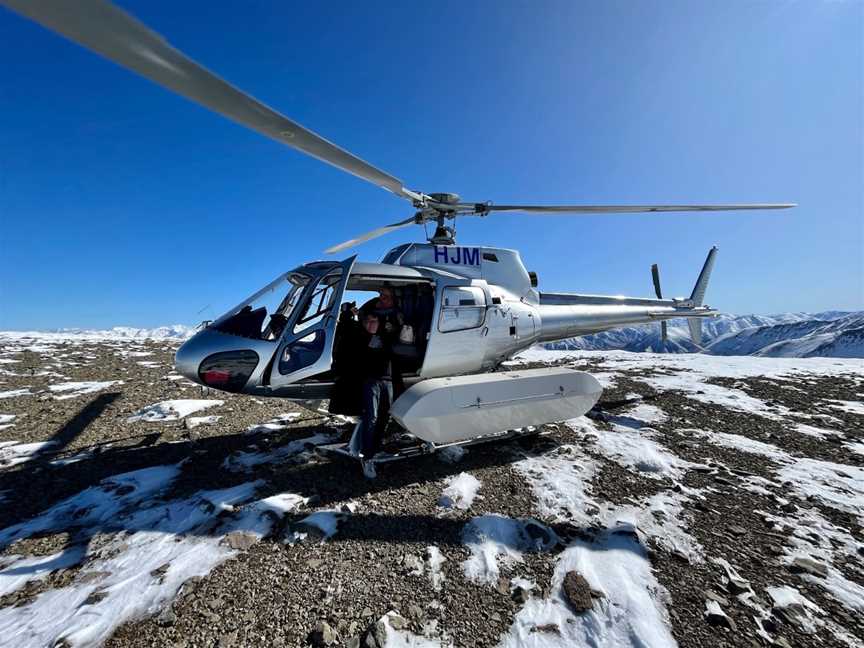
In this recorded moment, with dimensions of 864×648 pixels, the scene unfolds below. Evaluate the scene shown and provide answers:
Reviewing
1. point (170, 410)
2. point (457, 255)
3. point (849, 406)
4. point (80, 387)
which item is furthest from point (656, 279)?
point (80, 387)

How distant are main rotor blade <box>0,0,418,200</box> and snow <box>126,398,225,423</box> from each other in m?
6.28

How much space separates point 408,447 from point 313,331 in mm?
2408

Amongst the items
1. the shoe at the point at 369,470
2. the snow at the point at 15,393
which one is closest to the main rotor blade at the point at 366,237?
the shoe at the point at 369,470

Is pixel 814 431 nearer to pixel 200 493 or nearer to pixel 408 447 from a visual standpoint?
pixel 408 447

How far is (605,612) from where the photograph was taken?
2602mm

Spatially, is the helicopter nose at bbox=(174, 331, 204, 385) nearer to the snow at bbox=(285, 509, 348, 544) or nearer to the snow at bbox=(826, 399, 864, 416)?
the snow at bbox=(285, 509, 348, 544)

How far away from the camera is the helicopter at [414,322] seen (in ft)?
11.4

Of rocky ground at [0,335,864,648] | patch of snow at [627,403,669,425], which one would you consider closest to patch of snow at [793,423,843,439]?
rocky ground at [0,335,864,648]

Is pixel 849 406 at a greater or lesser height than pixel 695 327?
lesser

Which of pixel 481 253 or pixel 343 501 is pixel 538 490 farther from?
pixel 481 253

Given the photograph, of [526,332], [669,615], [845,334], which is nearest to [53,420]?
[526,332]

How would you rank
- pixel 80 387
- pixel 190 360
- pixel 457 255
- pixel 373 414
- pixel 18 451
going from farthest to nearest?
1. pixel 80 387
2. pixel 457 255
3. pixel 18 451
4. pixel 373 414
5. pixel 190 360

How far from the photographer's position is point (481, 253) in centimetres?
715

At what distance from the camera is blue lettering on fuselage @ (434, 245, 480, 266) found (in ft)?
22.2
